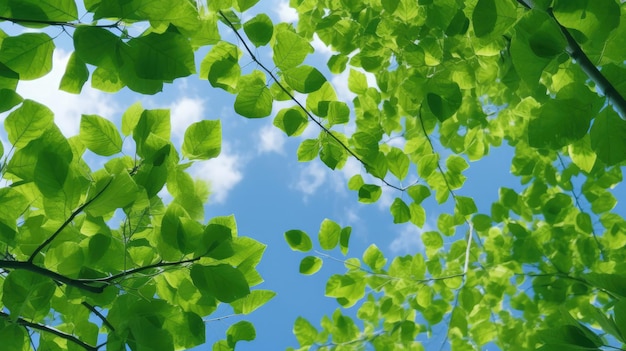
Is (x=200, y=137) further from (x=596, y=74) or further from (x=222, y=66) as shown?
(x=596, y=74)

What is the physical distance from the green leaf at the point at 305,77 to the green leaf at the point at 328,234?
691 mm

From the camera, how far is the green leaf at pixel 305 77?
4.03ft

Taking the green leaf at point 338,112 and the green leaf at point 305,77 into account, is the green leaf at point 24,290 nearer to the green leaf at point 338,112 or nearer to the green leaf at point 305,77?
the green leaf at point 305,77

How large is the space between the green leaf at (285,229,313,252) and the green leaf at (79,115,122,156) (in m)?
0.80

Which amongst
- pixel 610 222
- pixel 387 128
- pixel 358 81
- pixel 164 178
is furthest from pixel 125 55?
pixel 610 222

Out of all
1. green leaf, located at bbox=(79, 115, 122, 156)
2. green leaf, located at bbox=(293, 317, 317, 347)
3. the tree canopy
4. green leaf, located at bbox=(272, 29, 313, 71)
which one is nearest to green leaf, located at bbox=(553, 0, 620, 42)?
the tree canopy

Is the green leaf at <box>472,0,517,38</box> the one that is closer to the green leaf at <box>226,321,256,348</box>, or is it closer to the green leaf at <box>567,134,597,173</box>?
the green leaf at <box>567,134,597,173</box>

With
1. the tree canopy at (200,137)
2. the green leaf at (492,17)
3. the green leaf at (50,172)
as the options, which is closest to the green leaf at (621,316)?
the tree canopy at (200,137)

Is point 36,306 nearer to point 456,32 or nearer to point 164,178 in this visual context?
point 164,178

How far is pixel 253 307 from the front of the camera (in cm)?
124

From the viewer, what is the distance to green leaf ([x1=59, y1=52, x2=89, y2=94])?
100 centimetres

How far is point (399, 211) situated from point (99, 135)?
3.54 ft

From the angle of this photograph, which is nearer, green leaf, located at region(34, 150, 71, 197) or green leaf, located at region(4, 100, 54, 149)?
green leaf, located at region(34, 150, 71, 197)

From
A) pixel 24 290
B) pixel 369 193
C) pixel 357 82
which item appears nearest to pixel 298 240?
pixel 369 193
